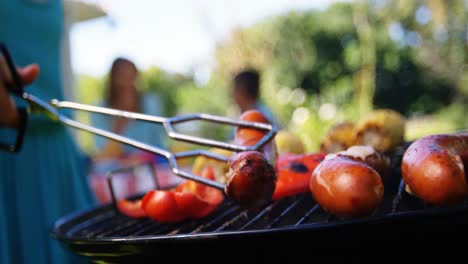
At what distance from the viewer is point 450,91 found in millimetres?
19312

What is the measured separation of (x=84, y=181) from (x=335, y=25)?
20.1 meters

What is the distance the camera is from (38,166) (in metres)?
1.80

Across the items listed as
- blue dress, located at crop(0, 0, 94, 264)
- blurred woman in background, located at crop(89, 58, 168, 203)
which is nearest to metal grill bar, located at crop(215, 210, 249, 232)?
blue dress, located at crop(0, 0, 94, 264)

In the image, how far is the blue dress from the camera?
5.57 feet

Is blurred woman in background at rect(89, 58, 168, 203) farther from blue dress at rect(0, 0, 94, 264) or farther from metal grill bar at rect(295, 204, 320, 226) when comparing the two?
metal grill bar at rect(295, 204, 320, 226)

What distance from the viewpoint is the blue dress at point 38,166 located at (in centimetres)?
170

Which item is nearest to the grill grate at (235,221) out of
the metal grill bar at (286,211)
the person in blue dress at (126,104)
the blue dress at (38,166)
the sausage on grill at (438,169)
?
the metal grill bar at (286,211)

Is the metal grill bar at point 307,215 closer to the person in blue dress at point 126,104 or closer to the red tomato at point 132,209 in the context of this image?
the red tomato at point 132,209

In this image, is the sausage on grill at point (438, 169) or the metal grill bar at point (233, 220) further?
the metal grill bar at point (233, 220)

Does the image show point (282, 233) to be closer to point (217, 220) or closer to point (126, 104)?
point (217, 220)

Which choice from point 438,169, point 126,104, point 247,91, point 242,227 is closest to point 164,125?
point 242,227

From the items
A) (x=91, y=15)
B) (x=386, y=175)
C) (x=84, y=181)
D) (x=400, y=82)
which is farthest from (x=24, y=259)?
(x=400, y=82)

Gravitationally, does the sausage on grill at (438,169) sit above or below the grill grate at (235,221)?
above

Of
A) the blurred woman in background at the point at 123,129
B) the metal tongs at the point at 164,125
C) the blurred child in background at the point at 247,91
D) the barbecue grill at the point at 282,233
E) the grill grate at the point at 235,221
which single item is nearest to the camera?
the barbecue grill at the point at 282,233
